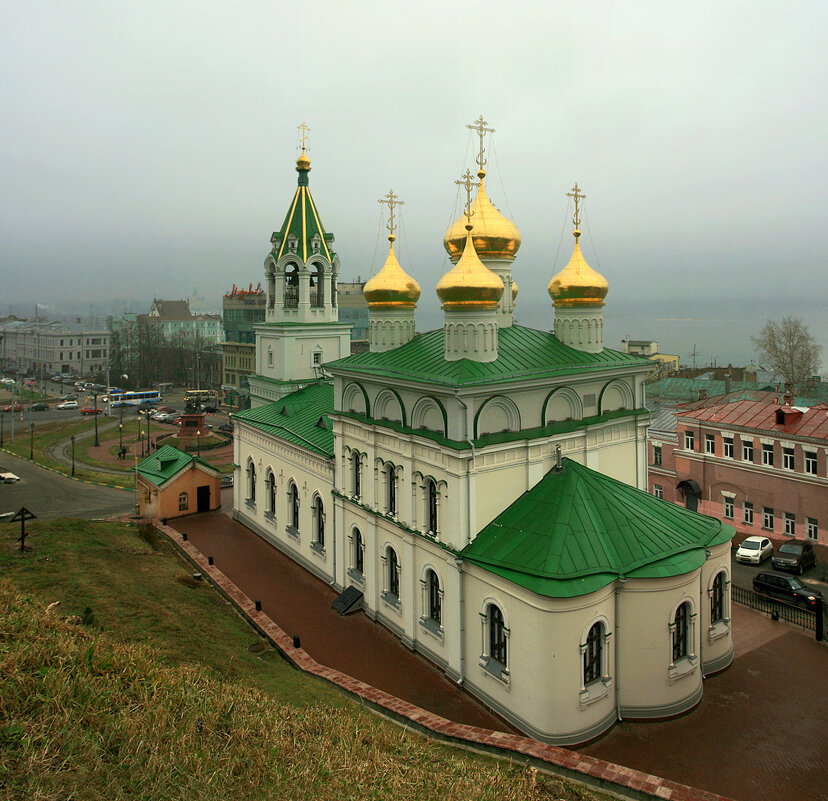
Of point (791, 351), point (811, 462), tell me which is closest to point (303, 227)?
point (811, 462)

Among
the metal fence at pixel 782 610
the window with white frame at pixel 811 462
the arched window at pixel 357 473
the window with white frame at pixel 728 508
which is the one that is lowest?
the metal fence at pixel 782 610

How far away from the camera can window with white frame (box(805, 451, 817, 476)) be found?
22375mm

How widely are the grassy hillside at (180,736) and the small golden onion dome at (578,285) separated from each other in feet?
35.0

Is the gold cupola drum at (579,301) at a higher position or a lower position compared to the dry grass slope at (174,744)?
higher

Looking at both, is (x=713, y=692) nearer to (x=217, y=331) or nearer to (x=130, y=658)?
(x=130, y=658)

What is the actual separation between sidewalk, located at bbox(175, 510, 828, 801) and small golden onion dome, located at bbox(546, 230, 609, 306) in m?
9.03

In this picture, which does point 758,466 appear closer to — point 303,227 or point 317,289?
point 317,289

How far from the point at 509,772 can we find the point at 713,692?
6107 millimetres

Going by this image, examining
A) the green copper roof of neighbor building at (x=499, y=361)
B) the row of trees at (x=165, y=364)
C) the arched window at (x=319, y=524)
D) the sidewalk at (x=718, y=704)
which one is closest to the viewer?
the sidewalk at (x=718, y=704)

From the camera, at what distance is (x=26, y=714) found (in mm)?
7879

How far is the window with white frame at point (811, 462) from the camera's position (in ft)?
73.4

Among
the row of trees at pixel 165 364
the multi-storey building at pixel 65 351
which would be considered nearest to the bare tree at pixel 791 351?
the row of trees at pixel 165 364

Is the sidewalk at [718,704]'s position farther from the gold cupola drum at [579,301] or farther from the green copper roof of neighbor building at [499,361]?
the gold cupola drum at [579,301]

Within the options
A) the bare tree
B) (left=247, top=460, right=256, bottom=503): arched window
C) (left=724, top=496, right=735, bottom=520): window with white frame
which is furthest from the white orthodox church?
the bare tree
